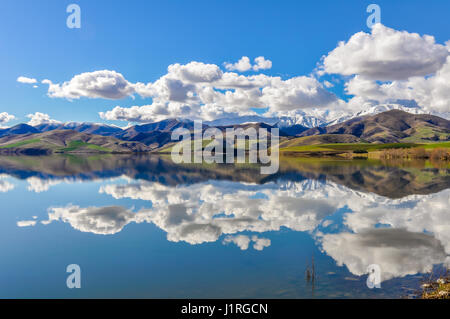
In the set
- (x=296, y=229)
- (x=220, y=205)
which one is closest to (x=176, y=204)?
(x=220, y=205)

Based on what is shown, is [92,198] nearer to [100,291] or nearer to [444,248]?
[100,291]

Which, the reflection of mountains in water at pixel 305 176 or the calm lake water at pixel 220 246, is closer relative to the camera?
the calm lake water at pixel 220 246

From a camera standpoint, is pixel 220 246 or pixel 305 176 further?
pixel 305 176

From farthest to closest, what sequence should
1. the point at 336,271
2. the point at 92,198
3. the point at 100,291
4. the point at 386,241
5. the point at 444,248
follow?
1. the point at 92,198
2. the point at 386,241
3. the point at 444,248
4. the point at 336,271
5. the point at 100,291

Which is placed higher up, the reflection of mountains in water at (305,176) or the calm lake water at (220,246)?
the reflection of mountains in water at (305,176)

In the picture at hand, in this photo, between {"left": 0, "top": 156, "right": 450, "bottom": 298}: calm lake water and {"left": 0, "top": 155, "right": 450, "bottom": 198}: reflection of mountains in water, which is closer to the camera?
{"left": 0, "top": 156, "right": 450, "bottom": 298}: calm lake water

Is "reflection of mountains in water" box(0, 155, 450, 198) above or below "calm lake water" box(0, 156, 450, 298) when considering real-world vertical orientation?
above

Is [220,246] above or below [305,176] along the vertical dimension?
below

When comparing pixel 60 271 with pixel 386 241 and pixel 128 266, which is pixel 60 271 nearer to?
pixel 128 266

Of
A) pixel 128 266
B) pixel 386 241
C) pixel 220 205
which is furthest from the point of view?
pixel 220 205

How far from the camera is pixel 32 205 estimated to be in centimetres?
4794

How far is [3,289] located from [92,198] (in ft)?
117
